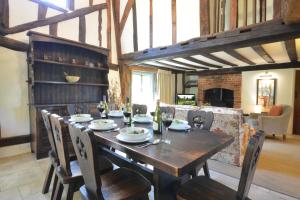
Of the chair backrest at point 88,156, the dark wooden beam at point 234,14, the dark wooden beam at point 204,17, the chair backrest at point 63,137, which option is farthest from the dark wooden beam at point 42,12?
the dark wooden beam at point 234,14

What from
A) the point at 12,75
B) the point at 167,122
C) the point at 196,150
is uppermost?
the point at 12,75

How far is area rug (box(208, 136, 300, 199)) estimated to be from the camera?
A: 238 centimetres

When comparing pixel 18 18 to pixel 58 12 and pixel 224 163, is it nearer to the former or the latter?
pixel 58 12

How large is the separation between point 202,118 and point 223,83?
5.61m

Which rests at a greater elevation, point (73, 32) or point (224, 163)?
point (73, 32)

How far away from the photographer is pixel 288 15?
7.89ft

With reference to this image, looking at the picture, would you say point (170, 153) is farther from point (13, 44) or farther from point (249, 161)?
point (13, 44)

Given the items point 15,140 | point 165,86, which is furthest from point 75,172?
point 165,86

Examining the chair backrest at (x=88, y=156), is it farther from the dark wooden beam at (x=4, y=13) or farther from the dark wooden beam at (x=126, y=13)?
the dark wooden beam at (x=126, y=13)

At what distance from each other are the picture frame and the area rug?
7.72ft

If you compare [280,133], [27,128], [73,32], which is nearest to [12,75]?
[27,128]

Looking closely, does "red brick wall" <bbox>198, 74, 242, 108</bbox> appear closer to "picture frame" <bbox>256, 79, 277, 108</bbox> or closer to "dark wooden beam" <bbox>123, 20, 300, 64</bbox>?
"picture frame" <bbox>256, 79, 277, 108</bbox>

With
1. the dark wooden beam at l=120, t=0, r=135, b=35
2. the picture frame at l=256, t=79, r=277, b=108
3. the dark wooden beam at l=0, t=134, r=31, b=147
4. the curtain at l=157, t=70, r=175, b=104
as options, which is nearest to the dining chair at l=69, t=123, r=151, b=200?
the dark wooden beam at l=0, t=134, r=31, b=147

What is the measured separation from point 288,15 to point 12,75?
4.52 meters
